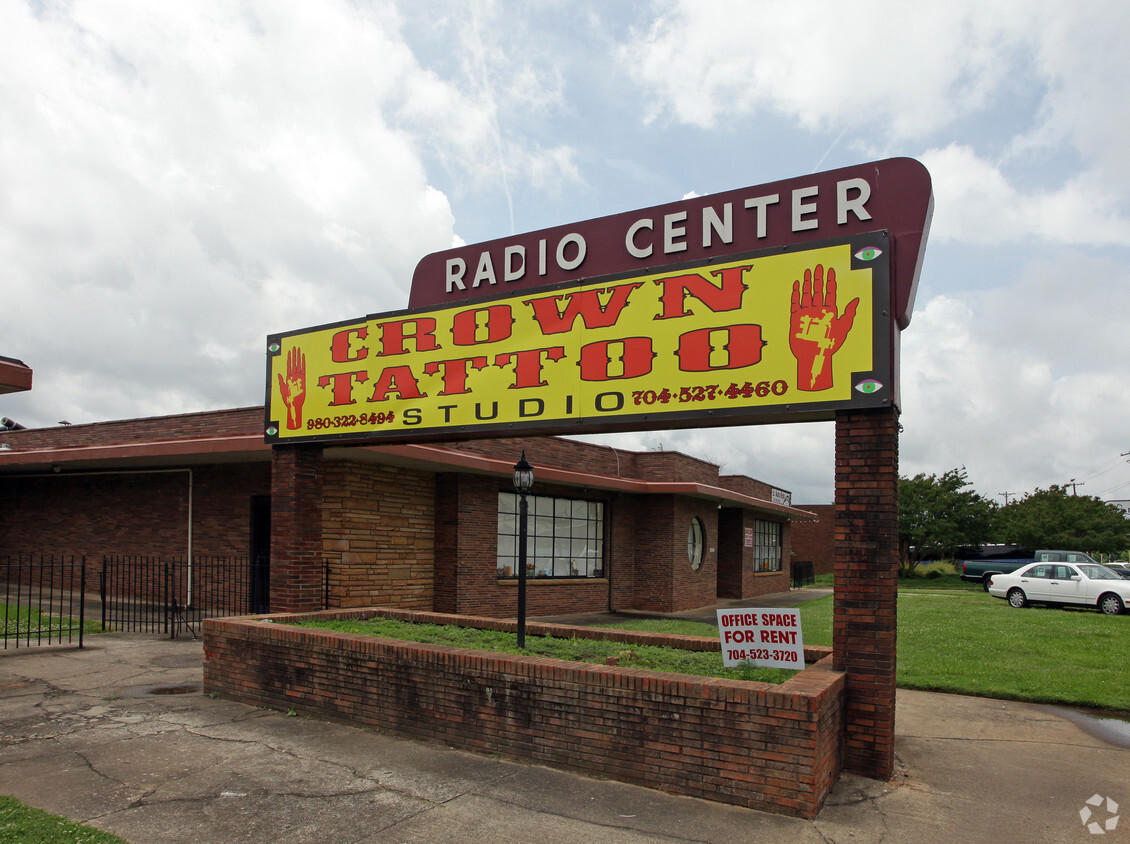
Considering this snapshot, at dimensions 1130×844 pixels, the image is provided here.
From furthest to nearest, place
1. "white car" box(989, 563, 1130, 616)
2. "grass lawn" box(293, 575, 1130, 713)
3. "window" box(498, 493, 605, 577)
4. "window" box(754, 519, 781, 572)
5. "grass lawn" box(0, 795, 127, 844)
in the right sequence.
Result: 1. "window" box(754, 519, 781, 572)
2. "white car" box(989, 563, 1130, 616)
3. "window" box(498, 493, 605, 577)
4. "grass lawn" box(293, 575, 1130, 713)
5. "grass lawn" box(0, 795, 127, 844)

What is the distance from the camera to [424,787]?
5.86m

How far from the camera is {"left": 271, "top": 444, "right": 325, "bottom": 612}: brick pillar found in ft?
31.9

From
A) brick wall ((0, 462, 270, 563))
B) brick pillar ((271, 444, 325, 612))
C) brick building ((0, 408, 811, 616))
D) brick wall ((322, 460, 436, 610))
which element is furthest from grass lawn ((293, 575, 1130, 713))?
brick wall ((0, 462, 270, 563))

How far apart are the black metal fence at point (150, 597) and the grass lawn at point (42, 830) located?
7701 millimetres

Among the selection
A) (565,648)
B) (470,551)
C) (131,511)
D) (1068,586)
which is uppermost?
(131,511)

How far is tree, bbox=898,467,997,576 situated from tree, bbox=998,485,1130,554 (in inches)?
64.0

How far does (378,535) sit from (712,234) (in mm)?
9391

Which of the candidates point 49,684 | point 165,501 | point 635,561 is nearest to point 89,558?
point 165,501

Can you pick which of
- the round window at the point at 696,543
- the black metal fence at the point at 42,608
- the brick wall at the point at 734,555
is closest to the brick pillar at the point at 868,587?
the black metal fence at the point at 42,608

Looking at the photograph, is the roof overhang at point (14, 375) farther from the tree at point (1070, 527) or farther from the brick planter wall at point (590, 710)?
the tree at point (1070, 527)

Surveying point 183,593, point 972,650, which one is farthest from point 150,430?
point 972,650

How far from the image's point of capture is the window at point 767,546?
3045cm

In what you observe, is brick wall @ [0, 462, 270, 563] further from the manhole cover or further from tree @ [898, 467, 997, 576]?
tree @ [898, 467, 997, 576]

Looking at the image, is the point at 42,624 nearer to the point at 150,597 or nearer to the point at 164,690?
the point at 150,597
